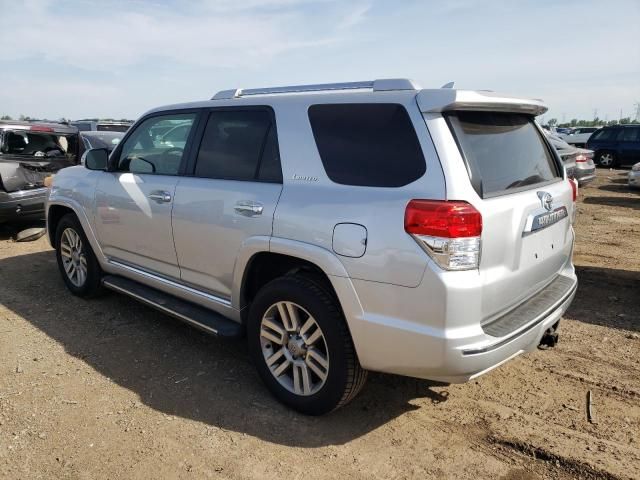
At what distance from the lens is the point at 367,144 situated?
282cm

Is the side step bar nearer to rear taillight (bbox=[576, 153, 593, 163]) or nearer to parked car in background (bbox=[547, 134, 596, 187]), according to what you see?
parked car in background (bbox=[547, 134, 596, 187])

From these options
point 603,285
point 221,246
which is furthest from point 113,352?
point 603,285

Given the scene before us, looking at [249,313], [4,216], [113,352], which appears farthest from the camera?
[4,216]

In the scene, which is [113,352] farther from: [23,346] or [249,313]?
[249,313]

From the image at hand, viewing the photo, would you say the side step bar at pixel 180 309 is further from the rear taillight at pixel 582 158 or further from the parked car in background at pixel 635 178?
the parked car in background at pixel 635 178

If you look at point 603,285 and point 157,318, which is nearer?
point 157,318

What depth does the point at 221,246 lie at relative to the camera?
3.43 m

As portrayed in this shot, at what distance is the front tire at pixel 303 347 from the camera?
2.85m

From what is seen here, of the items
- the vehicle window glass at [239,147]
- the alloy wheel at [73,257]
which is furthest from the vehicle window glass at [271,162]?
the alloy wheel at [73,257]

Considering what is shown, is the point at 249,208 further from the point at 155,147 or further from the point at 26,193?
the point at 26,193

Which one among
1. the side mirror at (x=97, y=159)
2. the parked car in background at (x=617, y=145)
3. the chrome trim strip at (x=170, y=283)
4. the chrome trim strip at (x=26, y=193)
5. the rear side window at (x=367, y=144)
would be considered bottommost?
the parked car in background at (x=617, y=145)

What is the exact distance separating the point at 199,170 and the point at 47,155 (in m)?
5.96

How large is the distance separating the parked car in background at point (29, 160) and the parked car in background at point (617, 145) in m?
18.5

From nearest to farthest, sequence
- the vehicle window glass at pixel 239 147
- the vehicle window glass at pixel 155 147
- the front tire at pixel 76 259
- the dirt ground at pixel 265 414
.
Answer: the dirt ground at pixel 265 414
the vehicle window glass at pixel 239 147
the vehicle window glass at pixel 155 147
the front tire at pixel 76 259
